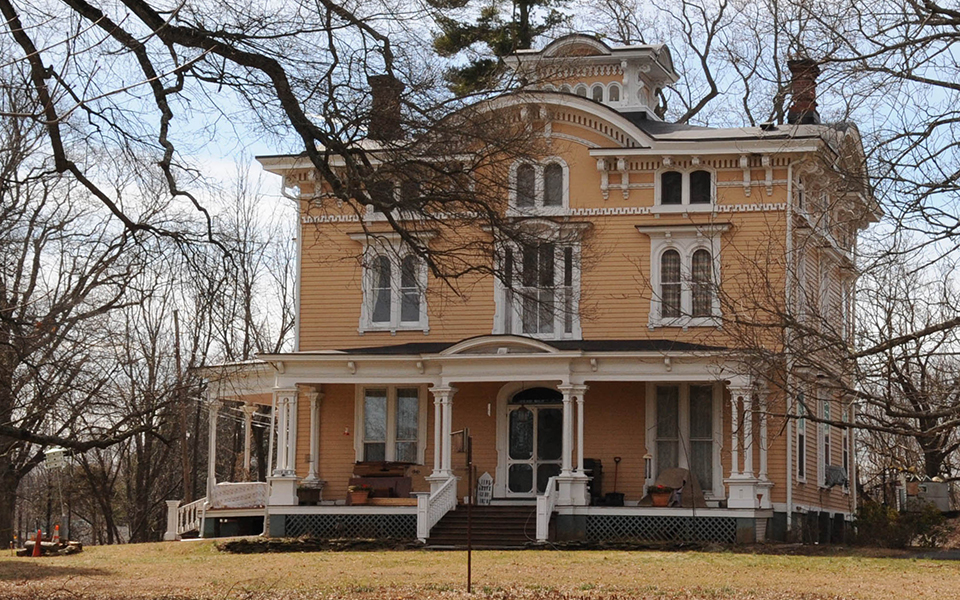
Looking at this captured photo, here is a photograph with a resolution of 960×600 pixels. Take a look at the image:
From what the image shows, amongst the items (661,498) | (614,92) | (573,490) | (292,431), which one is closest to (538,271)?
(573,490)

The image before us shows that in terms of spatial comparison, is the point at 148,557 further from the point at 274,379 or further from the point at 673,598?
the point at 673,598

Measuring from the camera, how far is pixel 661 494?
2827 cm

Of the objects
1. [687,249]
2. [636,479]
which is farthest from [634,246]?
[636,479]

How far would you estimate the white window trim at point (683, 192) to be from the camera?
97.6ft

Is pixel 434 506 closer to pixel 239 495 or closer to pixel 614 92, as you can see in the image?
pixel 239 495

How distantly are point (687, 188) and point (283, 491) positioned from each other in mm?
10513

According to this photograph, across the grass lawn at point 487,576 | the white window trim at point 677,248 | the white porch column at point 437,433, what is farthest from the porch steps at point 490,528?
the white window trim at point 677,248

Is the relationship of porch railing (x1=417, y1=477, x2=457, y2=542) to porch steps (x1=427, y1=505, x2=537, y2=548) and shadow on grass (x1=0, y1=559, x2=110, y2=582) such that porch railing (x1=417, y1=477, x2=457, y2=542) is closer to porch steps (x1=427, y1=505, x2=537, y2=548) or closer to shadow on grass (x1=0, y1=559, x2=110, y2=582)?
porch steps (x1=427, y1=505, x2=537, y2=548)

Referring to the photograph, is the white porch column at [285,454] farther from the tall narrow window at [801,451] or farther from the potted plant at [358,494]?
the tall narrow window at [801,451]

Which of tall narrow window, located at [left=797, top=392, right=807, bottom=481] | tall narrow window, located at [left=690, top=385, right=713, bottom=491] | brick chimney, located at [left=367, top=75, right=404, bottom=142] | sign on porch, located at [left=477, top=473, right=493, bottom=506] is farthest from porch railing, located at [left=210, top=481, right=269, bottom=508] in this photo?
brick chimney, located at [left=367, top=75, right=404, bottom=142]

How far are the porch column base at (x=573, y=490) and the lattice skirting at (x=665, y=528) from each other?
1.93 ft

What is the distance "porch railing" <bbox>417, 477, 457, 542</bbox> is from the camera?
90.0ft

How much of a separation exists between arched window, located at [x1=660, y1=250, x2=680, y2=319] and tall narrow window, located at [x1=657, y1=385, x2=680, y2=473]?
5.28ft

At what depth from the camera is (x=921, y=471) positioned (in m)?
43.8
